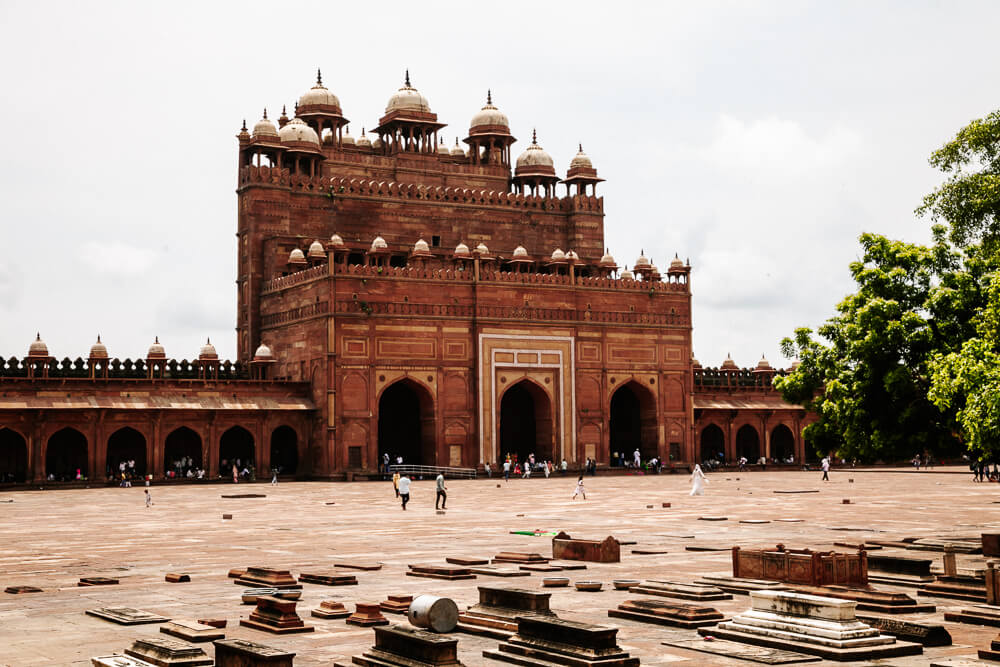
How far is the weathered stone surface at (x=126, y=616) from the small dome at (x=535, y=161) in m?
47.6

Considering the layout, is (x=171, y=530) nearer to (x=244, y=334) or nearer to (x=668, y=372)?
(x=244, y=334)

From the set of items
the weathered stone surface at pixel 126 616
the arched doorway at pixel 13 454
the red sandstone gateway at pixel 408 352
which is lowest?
the weathered stone surface at pixel 126 616

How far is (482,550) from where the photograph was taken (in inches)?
678

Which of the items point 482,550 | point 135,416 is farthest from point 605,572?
point 135,416

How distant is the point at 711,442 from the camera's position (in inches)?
2304

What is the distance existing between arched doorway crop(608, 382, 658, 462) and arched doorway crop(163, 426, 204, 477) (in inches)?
671

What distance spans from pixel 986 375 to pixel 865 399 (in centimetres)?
397

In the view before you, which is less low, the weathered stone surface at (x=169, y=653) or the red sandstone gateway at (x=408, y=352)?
the red sandstone gateway at (x=408, y=352)

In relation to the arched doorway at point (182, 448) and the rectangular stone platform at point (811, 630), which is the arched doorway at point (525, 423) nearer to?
the arched doorway at point (182, 448)

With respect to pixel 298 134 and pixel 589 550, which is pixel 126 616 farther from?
pixel 298 134

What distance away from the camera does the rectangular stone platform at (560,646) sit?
8234 millimetres

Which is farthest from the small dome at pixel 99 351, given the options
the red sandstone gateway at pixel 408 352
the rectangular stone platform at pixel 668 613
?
the rectangular stone platform at pixel 668 613

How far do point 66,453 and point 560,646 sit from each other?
37.8 m

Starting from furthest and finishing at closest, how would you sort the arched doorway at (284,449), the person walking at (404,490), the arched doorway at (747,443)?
1. the arched doorway at (747,443)
2. the arched doorway at (284,449)
3. the person walking at (404,490)
